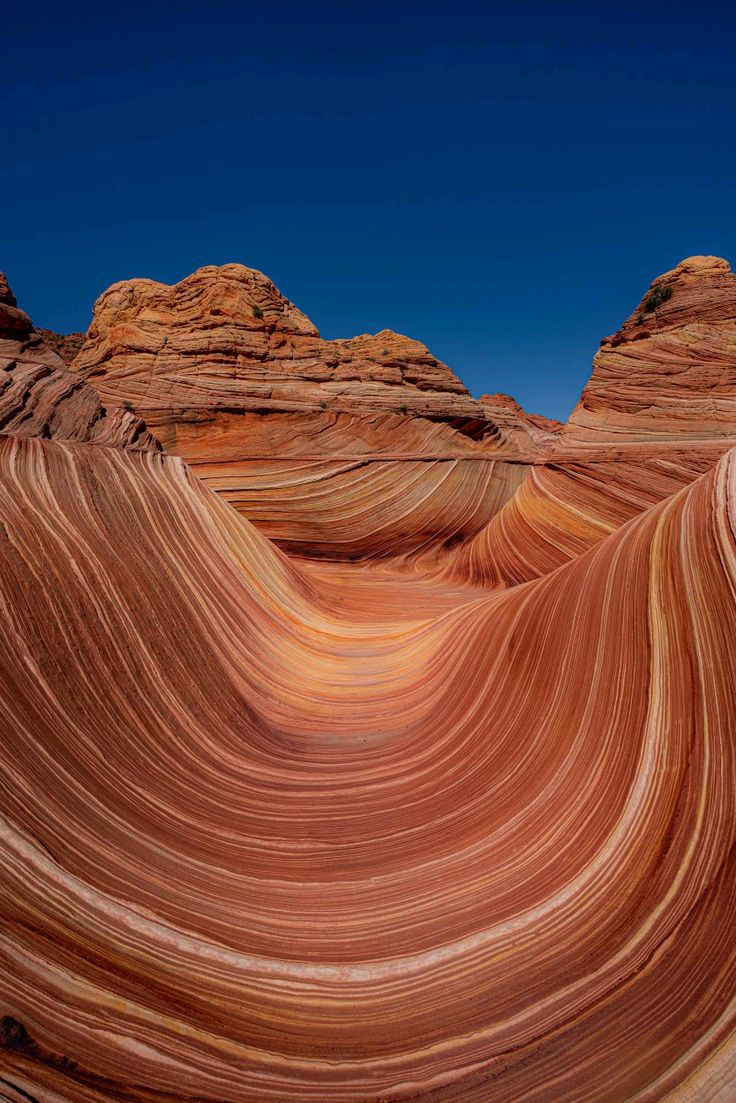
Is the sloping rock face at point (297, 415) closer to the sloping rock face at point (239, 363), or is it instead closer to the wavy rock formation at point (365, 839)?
the sloping rock face at point (239, 363)

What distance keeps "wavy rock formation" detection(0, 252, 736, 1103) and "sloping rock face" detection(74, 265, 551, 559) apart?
495 centimetres

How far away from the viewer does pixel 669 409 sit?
273 inches

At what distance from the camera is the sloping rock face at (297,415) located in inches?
335

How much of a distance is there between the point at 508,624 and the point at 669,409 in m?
4.98

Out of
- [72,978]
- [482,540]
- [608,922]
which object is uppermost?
[482,540]

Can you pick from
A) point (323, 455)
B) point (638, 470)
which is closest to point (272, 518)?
point (323, 455)

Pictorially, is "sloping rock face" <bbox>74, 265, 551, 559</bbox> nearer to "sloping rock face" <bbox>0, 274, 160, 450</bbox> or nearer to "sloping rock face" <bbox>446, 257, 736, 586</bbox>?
"sloping rock face" <bbox>446, 257, 736, 586</bbox>

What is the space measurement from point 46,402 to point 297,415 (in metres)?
5.20

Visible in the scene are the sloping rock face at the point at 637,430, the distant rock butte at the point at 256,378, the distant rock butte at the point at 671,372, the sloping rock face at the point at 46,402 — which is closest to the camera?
the sloping rock face at the point at 46,402

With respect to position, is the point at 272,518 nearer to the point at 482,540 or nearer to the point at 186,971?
the point at 482,540

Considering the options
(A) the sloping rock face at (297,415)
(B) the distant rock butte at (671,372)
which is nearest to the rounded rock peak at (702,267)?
(B) the distant rock butte at (671,372)

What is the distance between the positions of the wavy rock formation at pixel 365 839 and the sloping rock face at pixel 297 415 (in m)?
4.95

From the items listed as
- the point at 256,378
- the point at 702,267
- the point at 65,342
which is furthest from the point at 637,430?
the point at 65,342

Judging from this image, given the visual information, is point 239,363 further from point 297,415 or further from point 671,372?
point 671,372
